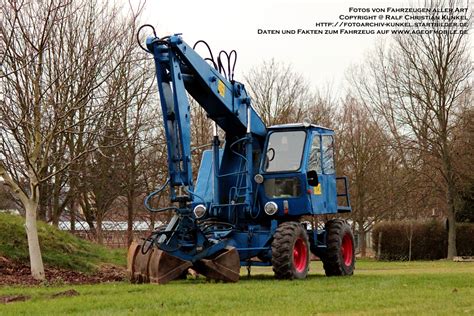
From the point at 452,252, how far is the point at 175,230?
24.9 m

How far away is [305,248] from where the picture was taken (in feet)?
46.8

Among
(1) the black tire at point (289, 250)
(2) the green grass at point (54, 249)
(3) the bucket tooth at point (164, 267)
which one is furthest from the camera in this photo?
(2) the green grass at point (54, 249)

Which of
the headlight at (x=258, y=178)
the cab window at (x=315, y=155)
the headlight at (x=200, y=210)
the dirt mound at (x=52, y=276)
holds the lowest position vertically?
the dirt mound at (x=52, y=276)

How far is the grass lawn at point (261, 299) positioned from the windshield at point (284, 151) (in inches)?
132

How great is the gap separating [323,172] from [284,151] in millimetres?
1075

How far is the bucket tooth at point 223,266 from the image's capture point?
12945 mm

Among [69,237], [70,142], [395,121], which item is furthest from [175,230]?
[395,121]

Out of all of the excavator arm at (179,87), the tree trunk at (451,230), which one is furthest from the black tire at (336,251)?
the tree trunk at (451,230)

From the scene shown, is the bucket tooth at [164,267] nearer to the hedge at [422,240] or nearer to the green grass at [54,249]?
the green grass at [54,249]

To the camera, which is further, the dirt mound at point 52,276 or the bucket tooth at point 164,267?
the dirt mound at point 52,276

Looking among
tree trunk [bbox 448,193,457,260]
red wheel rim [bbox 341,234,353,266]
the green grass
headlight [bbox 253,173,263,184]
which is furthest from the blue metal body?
tree trunk [bbox 448,193,457,260]

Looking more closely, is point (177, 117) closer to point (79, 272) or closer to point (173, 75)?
point (173, 75)

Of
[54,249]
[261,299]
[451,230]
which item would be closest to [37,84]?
[54,249]

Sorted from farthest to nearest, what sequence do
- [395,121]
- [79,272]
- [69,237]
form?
[395,121], [69,237], [79,272]
